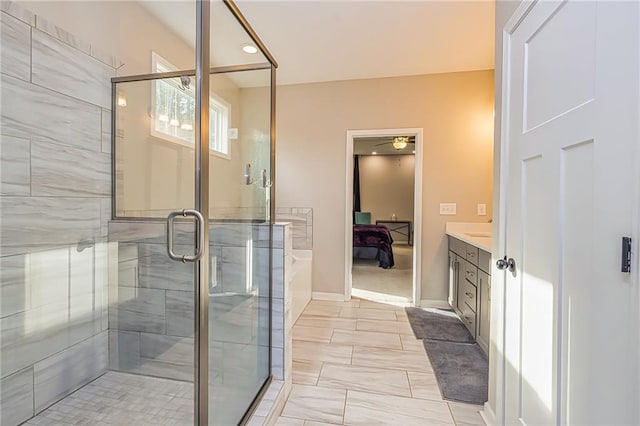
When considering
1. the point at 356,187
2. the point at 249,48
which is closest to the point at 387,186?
the point at 356,187

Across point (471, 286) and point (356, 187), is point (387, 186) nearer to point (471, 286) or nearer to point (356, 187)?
point (356, 187)

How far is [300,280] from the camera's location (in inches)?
125

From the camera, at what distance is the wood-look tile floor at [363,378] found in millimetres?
1618

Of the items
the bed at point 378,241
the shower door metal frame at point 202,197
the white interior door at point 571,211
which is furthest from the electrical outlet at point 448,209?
the shower door metal frame at point 202,197

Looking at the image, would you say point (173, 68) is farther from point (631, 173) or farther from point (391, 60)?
point (631, 173)

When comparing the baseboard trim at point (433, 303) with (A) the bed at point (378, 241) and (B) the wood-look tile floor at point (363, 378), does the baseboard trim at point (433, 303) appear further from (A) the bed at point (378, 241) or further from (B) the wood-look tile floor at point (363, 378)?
(A) the bed at point (378, 241)

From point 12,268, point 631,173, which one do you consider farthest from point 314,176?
point 631,173

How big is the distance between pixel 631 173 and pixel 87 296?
2707mm

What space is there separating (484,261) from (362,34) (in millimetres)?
2238

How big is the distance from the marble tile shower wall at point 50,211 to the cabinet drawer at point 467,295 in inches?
113

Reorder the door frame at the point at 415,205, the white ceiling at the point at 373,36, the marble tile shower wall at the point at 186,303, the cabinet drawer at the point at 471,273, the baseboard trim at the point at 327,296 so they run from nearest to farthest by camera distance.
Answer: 1. the marble tile shower wall at the point at 186,303
2. the white ceiling at the point at 373,36
3. the cabinet drawer at the point at 471,273
4. the door frame at the point at 415,205
5. the baseboard trim at the point at 327,296

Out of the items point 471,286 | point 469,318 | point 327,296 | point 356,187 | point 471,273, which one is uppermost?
point 356,187

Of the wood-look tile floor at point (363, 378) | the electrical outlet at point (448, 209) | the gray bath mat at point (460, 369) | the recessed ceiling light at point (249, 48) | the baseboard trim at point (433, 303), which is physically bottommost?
the wood-look tile floor at point (363, 378)

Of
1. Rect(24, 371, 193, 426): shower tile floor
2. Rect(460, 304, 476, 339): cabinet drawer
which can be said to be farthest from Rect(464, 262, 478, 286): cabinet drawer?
Rect(24, 371, 193, 426): shower tile floor
